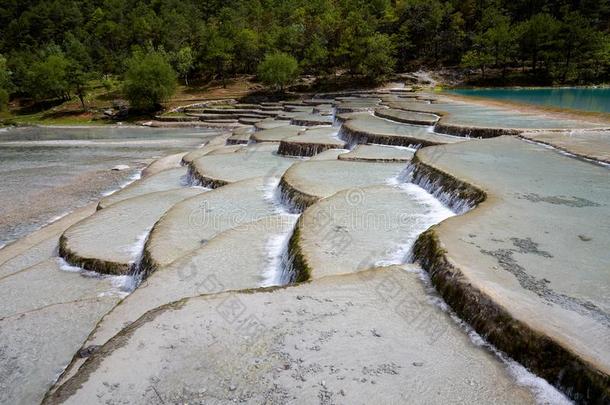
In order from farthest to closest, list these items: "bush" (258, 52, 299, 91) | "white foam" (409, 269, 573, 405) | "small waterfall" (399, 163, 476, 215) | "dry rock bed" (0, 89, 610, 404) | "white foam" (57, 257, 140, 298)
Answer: "bush" (258, 52, 299, 91) → "small waterfall" (399, 163, 476, 215) → "white foam" (57, 257, 140, 298) → "dry rock bed" (0, 89, 610, 404) → "white foam" (409, 269, 573, 405)

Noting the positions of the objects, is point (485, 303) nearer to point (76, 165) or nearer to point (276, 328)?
point (276, 328)

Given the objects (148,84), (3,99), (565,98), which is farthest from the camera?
(3,99)

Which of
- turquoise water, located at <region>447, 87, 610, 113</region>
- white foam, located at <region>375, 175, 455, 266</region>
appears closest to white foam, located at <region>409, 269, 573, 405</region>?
white foam, located at <region>375, 175, 455, 266</region>

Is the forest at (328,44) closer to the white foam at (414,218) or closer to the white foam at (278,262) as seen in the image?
the white foam at (414,218)

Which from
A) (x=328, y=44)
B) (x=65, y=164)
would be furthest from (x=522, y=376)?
(x=328, y=44)

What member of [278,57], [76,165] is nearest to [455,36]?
[278,57]

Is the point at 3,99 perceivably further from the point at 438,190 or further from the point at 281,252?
the point at 438,190

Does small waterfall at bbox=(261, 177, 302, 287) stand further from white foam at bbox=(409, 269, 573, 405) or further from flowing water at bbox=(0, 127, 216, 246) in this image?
flowing water at bbox=(0, 127, 216, 246)
